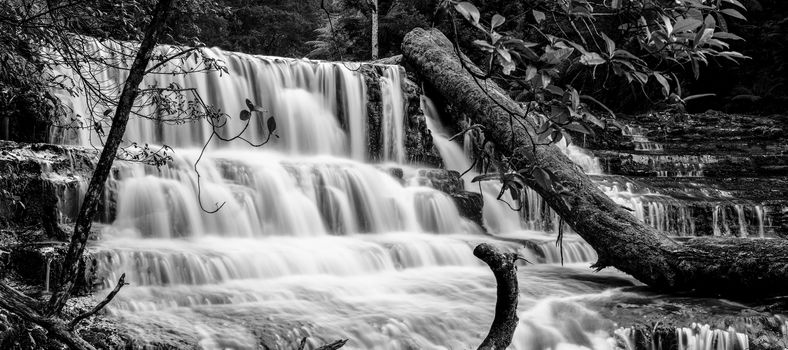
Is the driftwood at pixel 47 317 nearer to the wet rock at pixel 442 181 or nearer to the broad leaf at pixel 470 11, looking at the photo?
the broad leaf at pixel 470 11

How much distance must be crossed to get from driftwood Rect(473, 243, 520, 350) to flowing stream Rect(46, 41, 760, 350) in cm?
121

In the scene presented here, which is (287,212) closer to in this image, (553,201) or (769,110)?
(553,201)

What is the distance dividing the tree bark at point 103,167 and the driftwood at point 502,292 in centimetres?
142

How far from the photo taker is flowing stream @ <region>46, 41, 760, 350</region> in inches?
219

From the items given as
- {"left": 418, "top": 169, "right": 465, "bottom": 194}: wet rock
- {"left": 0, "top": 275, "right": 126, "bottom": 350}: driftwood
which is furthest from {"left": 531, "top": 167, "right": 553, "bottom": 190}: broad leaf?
{"left": 418, "top": 169, "right": 465, "bottom": 194}: wet rock

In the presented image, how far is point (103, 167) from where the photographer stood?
8.61ft

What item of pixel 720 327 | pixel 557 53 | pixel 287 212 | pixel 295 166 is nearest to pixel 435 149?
pixel 295 166

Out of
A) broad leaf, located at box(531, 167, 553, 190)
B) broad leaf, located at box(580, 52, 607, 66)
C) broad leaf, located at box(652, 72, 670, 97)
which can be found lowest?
broad leaf, located at box(531, 167, 553, 190)

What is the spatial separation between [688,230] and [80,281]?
27.6 feet

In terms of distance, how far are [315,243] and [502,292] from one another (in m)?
5.60

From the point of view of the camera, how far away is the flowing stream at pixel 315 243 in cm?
556

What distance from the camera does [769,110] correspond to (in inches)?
690

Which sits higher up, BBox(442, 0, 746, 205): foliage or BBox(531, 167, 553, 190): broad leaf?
BBox(442, 0, 746, 205): foliage

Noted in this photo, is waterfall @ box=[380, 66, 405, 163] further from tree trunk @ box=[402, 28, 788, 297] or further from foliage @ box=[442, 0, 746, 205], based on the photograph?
foliage @ box=[442, 0, 746, 205]
